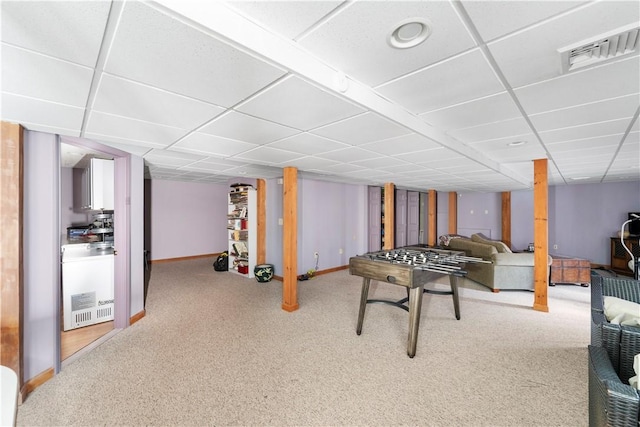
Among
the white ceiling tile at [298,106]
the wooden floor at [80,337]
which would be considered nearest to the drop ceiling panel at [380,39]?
the white ceiling tile at [298,106]

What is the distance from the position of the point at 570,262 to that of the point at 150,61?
269 inches

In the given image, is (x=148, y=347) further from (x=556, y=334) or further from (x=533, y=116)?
(x=556, y=334)

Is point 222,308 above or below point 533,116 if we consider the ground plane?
below

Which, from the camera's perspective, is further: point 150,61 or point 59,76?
point 59,76

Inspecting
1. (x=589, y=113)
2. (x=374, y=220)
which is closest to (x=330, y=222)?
(x=374, y=220)

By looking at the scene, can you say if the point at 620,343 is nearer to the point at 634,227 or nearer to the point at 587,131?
the point at 587,131

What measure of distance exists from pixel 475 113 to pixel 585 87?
62 centimetres

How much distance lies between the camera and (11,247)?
82.2 inches

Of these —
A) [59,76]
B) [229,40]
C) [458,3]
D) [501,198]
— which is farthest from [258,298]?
[501,198]

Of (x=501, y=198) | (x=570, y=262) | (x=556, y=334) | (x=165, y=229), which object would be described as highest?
(x=501, y=198)

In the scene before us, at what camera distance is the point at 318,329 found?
3246mm

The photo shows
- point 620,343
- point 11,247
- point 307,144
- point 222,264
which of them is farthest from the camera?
point 222,264

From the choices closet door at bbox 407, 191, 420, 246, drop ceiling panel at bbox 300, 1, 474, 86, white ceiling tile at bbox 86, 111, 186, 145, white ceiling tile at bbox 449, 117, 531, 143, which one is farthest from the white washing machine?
closet door at bbox 407, 191, 420, 246

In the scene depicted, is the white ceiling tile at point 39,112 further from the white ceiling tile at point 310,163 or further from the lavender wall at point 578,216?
the lavender wall at point 578,216
